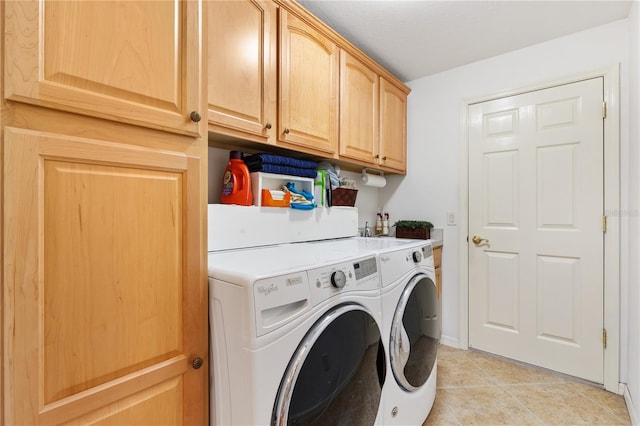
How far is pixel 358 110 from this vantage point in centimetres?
214

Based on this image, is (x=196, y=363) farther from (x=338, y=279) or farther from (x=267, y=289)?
(x=338, y=279)

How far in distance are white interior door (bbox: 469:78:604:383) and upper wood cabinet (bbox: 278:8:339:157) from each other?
1265 mm

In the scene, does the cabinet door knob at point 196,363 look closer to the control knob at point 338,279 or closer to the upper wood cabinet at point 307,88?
the control knob at point 338,279

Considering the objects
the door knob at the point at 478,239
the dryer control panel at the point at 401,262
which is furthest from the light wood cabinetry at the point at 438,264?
the dryer control panel at the point at 401,262

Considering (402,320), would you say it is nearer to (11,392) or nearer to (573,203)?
(11,392)

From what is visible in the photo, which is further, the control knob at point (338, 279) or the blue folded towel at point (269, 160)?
the blue folded towel at point (269, 160)

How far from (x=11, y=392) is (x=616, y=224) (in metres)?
2.77

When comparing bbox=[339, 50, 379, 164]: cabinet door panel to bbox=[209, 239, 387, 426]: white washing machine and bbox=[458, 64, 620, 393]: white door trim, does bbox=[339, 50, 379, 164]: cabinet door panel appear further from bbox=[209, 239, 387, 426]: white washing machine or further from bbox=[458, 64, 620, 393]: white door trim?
bbox=[458, 64, 620, 393]: white door trim

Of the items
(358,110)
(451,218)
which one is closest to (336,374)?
(358,110)

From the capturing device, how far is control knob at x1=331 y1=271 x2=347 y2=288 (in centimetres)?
103

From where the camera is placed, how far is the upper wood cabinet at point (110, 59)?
62cm

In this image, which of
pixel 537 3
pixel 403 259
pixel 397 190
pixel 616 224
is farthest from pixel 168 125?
pixel 616 224

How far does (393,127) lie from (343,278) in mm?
1827

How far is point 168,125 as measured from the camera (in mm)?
840
